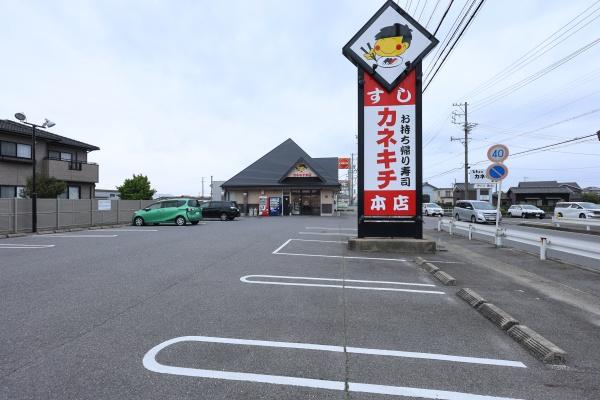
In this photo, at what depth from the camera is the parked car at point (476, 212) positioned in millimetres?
21250

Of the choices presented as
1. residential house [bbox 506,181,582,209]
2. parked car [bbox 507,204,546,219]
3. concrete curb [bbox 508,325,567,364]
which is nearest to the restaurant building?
parked car [bbox 507,204,546,219]

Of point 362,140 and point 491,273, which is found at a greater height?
point 362,140

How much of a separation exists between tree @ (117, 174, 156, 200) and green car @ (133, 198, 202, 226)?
15286mm

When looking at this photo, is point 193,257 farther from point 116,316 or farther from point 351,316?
point 351,316

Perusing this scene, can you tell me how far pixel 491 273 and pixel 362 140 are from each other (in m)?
4.83

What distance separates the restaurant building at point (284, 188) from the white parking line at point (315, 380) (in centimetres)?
2768

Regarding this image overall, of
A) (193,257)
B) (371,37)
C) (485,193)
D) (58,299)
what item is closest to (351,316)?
(58,299)

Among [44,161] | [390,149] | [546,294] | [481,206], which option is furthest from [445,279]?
[44,161]

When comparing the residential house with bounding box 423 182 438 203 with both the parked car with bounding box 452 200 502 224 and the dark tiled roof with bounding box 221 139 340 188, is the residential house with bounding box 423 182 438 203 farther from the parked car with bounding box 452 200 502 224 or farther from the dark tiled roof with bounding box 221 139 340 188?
the parked car with bounding box 452 200 502 224

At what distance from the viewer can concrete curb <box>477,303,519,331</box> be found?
3548mm

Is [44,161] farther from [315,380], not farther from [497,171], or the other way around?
[315,380]

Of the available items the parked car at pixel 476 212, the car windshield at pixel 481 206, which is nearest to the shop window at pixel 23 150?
the parked car at pixel 476 212

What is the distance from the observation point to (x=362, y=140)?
956 cm

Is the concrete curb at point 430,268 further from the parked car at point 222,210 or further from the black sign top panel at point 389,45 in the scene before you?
the parked car at point 222,210
